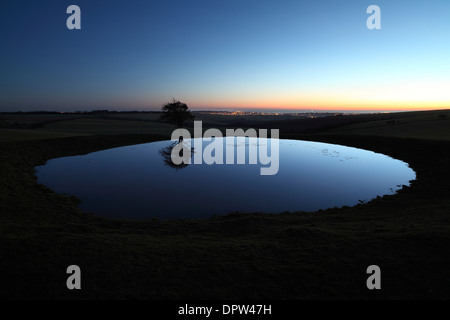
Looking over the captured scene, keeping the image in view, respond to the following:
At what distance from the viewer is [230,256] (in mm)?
9945

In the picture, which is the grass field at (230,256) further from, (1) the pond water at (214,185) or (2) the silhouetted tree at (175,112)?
(2) the silhouetted tree at (175,112)

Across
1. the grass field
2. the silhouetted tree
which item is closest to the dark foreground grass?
the grass field

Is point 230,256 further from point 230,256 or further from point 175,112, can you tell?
point 175,112

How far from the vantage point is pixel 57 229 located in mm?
12211

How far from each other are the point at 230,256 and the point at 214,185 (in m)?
15.5

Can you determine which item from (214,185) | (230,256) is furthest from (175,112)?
(230,256)

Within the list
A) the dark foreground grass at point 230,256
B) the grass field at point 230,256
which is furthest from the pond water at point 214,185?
the dark foreground grass at point 230,256

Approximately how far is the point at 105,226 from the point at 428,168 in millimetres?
38852

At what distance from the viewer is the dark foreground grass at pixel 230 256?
25.6 feet

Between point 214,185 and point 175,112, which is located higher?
point 175,112

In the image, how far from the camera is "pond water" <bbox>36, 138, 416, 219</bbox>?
19.0 meters

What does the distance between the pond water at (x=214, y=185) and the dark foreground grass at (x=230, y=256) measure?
295cm

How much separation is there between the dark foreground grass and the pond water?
9.69 feet

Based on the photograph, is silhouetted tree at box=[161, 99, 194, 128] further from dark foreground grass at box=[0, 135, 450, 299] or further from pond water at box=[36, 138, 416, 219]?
dark foreground grass at box=[0, 135, 450, 299]
